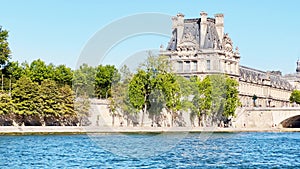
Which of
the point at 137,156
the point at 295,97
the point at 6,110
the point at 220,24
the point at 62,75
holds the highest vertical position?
the point at 220,24

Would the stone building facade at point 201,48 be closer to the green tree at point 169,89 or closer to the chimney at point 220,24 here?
the chimney at point 220,24

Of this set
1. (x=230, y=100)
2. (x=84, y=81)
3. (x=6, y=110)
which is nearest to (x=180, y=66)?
(x=230, y=100)

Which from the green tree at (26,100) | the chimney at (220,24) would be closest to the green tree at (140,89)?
the green tree at (26,100)

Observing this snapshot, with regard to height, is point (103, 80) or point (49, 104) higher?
point (103, 80)

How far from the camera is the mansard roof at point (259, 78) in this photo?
101275mm

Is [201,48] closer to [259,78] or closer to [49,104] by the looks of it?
[259,78]

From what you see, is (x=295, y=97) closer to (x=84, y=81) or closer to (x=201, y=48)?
(x=201, y=48)

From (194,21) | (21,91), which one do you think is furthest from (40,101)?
(194,21)

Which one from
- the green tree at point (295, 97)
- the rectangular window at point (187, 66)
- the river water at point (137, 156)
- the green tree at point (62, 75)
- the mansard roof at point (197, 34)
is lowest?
the river water at point (137, 156)

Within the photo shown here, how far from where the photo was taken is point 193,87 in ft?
245

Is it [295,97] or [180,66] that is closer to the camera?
[180,66]

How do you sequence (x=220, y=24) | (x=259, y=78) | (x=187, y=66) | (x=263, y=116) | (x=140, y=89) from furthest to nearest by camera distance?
(x=259, y=78) < (x=220, y=24) < (x=187, y=66) < (x=263, y=116) < (x=140, y=89)

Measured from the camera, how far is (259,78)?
107062mm

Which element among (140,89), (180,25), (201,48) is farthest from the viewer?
(180,25)
